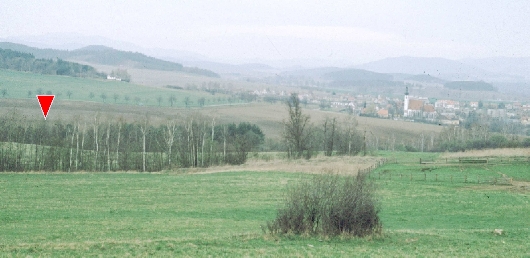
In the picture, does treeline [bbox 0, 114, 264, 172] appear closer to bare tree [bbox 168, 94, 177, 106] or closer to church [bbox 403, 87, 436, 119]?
bare tree [bbox 168, 94, 177, 106]

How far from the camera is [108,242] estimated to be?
20531 mm

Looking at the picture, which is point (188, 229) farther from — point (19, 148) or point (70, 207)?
point (19, 148)

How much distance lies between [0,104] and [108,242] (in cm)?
10041

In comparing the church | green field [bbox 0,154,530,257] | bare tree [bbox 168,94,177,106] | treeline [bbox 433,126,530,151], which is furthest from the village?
green field [bbox 0,154,530,257]

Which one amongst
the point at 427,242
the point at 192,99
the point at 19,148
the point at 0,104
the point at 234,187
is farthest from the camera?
the point at 192,99

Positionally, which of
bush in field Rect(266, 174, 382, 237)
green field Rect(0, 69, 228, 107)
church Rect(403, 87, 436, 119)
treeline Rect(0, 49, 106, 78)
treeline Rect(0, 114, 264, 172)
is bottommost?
treeline Rect(0, 114, 264, 172)

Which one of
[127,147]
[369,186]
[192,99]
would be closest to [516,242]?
[369,186]

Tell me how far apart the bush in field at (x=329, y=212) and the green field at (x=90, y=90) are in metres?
113

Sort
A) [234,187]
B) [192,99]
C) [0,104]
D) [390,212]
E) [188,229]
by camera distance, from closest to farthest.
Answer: [188,229], [390,212], [234,187], [0,104], [192,99]

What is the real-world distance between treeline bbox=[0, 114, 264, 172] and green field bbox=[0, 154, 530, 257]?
837cm

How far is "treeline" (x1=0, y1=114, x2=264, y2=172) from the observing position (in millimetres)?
63594

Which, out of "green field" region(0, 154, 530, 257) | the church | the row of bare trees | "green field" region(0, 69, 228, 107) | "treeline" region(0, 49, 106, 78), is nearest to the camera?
"green field" region(0, 154, 530, 257)

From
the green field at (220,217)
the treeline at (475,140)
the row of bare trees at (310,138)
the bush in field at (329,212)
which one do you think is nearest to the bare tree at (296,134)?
the row of bare trees at (310,138)

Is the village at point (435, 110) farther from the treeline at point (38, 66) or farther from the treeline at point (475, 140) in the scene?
the treeline at point (38, 66)
